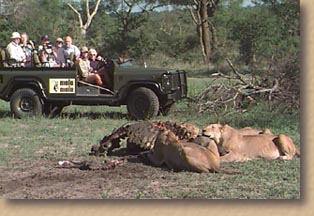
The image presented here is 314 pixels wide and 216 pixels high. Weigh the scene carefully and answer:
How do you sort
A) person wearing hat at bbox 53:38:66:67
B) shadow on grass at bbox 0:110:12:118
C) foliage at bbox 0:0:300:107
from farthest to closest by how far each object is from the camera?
1. foliage at bbox 0:0:300:107
2. shadow on grass at bbox 0:110:12:118
3. person wearing hat at bbox 53:38:66:67

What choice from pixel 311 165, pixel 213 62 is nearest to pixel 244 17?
pixel 213 62

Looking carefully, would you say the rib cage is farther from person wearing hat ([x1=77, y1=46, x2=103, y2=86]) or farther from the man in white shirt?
the man in white shirt

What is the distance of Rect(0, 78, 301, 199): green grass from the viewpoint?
647 cm

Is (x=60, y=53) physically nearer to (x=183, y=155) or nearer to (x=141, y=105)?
(x=141, y=105)

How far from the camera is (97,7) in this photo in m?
50.8

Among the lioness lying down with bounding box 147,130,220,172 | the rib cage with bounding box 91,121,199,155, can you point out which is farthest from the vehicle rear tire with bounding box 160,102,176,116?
the lioness lying down with bounding box 147,130,220,172

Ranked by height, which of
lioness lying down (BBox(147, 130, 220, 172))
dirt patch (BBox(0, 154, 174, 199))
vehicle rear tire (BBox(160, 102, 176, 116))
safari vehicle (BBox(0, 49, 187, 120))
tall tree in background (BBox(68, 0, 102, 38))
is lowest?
dirt patch (BBox(0, 154, 174, 199))

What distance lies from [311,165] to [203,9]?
3874cm

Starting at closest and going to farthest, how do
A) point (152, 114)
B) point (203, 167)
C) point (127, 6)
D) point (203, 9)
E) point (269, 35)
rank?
point (203, 167), point (152, 114), point (269, 35), point (203, 9), point (127, 6)

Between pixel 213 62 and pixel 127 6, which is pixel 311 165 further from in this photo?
pixel 127 6

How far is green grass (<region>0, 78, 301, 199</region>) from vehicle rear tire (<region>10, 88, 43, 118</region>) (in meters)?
0.28

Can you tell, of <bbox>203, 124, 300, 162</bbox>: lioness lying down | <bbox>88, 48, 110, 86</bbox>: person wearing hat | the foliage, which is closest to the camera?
<bbox>203, 124, 300, 162</bbox>: lioness lying down

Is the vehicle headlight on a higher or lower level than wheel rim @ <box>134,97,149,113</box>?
higher

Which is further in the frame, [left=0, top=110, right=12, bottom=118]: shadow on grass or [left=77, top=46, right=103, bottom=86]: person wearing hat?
[left=0, top=110, right=12, bottom=118]: shadow on grass
